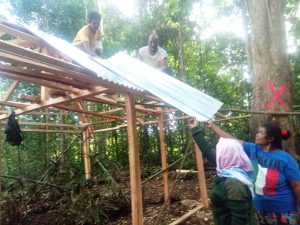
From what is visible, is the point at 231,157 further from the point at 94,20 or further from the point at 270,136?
the point at 94,20

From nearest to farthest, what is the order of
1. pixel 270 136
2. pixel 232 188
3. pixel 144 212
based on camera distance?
pixel 232 188
pixel 270 136
pixel 144 212

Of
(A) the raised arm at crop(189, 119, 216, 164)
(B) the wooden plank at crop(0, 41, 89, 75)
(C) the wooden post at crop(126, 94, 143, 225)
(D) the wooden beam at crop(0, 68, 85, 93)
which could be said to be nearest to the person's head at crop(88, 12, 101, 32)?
(D) the wooden beam at crop(0, 68, 85, 93)

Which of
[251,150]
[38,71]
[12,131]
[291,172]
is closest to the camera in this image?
[291,172]

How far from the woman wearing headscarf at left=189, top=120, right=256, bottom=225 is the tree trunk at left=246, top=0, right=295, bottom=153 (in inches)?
61.4

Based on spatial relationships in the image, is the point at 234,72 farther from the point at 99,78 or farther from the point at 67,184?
the point at 99,78

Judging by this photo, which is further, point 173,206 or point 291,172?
point 173,206

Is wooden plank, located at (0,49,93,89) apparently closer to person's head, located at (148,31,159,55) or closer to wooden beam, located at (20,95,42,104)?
wooden beam, located at (20,95,42,104)

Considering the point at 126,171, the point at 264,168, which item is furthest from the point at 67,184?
the point at 126,171

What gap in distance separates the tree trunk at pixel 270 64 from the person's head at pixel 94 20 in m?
2.57

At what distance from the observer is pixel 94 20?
5.53 m

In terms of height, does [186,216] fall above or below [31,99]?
below

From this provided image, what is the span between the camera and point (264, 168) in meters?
3.06

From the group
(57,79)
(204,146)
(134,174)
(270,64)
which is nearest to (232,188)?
(204,146)

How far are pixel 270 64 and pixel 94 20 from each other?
3065 mm
